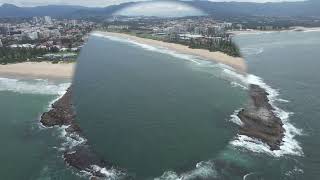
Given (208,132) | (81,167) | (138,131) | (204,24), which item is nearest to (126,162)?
(81,167)

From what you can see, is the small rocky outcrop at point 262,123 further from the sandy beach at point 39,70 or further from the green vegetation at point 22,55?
the green vegetation at point 22,55

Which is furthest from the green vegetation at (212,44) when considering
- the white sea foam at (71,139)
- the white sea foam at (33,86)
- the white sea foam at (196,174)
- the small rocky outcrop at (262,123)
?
the white sea foam at (196,174)

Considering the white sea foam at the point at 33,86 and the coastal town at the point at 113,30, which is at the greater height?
the coastal town at the point at 113,30

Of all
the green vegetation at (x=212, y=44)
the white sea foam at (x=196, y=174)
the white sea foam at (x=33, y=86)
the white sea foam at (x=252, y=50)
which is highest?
the green vegetation at (x=212, y=44)

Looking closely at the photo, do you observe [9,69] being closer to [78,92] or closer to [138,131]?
[78,92]

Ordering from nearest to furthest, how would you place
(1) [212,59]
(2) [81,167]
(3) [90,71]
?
1. (2) [81,167]
2. (3) [90,71]
3. (1) [212,59]

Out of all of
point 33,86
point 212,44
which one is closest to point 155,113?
point 33,86
